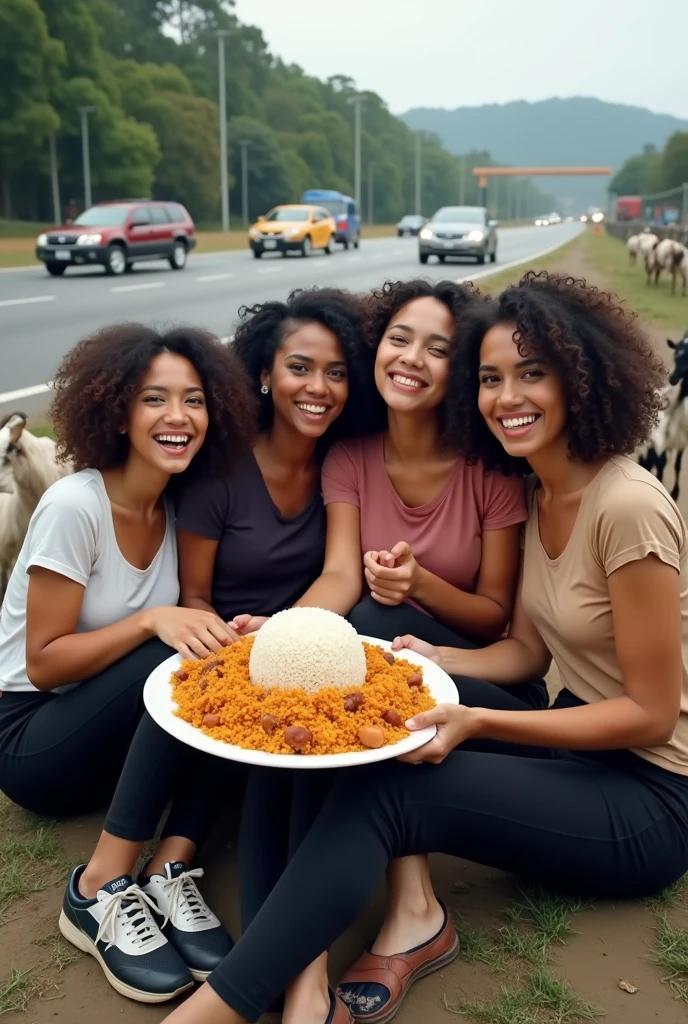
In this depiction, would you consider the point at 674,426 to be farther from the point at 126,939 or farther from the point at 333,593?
the point at 126,939

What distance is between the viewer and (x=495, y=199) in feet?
508

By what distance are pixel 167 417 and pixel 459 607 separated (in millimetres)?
1021

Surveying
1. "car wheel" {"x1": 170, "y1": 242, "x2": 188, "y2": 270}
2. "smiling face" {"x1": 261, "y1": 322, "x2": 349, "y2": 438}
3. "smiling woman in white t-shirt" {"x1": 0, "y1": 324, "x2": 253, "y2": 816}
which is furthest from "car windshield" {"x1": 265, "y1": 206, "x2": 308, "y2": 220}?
"smiling woman in white t-shirt" {"x1": 0, "y1": 324, "x2": 253, "y2": 816}

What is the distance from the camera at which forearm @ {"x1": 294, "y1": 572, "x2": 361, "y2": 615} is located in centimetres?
302

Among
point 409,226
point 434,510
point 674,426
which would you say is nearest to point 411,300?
point 434,510

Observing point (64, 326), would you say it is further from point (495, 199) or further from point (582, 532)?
point (495, 199)

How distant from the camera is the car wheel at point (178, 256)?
70.9ft

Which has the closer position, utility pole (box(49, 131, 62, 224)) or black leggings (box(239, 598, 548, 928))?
black leggings (box(239, 598, 548, 928))

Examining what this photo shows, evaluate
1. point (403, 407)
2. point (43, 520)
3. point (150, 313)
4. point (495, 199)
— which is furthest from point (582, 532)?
point (495, 199)

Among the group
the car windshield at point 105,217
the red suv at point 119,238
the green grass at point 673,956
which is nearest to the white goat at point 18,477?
the green grass at point 673,956

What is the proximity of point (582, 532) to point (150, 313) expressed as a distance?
467 inches

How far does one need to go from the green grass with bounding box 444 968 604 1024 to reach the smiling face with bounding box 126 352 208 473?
1.59 m

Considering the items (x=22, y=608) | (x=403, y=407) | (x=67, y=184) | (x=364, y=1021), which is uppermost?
(x=67, y=184)

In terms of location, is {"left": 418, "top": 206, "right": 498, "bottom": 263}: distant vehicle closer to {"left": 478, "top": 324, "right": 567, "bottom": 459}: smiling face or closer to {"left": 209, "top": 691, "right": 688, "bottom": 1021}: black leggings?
{"left": 478, "top": 324, "right": 567, "bottom": 459}: smiling face
